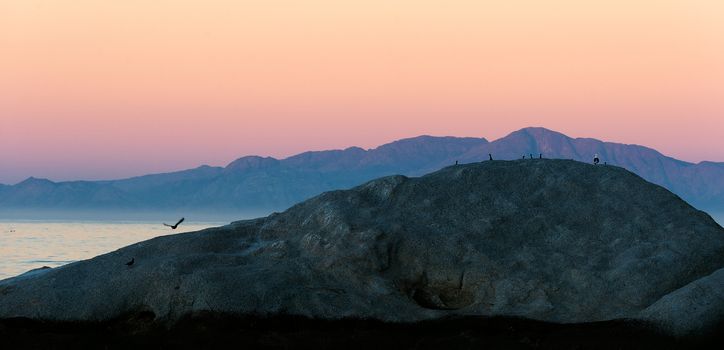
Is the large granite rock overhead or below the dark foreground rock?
overhead

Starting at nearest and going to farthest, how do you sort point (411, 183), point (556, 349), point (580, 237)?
point (556, 349), point (580, 237), point (411, 183)

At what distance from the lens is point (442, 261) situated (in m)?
48.0

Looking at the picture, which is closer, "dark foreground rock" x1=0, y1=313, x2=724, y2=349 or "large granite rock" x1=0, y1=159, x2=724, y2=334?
"dark foreground rock" x1=0, y1=313, x2=724, y2=349

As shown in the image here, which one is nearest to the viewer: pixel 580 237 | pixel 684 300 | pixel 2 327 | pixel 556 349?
pixel 556 349

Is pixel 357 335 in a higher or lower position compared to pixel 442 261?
Result: lower

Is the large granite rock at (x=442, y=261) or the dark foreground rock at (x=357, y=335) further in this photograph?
the large granite rock at (x=442, y=261)

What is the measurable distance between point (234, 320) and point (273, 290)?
2428 millimetres

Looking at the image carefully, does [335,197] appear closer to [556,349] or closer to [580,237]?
[580,237]

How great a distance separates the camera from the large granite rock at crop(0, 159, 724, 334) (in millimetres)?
44875

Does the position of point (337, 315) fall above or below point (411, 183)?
below

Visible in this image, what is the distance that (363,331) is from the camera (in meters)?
43.1

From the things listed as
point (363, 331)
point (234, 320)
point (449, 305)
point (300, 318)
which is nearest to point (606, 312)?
point (449, 305)

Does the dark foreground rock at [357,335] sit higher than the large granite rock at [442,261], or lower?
lower

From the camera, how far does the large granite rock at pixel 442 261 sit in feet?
147
